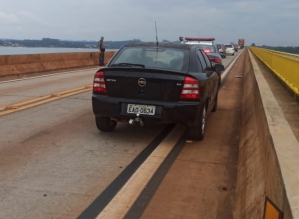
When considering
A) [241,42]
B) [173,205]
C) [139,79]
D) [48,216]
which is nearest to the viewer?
[48,216]

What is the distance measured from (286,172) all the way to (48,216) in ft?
7.23

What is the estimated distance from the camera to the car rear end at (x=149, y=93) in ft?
20.7

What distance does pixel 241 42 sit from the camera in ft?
457

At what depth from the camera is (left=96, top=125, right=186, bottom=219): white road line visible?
407 centimetres

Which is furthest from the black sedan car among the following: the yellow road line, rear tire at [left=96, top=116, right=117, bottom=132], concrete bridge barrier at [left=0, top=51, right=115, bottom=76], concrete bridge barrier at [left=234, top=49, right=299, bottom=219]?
concrete bridge barrier at [left=0, top=51, right=115, bottom=76]

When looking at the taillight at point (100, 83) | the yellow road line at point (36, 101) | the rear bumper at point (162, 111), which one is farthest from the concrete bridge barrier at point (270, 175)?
the yellow road line at point (36, 101)

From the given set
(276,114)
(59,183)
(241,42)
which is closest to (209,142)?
(276,114)

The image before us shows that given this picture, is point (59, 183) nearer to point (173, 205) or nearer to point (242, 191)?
point (173, 205)

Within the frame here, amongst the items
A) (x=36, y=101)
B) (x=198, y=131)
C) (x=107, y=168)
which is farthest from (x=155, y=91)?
(x=36, y=101)

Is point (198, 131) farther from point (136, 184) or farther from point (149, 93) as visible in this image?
point (136, 184)

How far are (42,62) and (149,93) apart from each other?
16.7 meters

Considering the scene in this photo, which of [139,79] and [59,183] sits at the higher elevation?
[139,79]

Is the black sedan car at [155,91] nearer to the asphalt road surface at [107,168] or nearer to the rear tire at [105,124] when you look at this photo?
the rear tire at [105,124]

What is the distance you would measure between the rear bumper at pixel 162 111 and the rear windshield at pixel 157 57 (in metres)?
0.62
